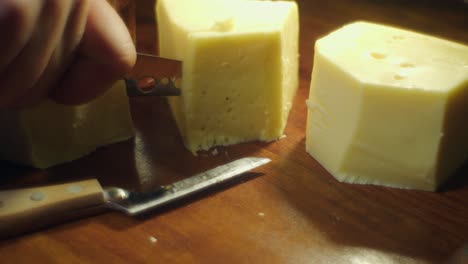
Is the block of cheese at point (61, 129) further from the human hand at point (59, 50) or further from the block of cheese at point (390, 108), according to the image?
the block of cheese at point (390, 108)

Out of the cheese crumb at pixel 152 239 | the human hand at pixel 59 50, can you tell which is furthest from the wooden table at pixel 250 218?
the human hand at pixel 59 50

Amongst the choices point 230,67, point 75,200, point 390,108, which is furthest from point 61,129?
point 390,108

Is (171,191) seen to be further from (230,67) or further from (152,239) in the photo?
(230,67)

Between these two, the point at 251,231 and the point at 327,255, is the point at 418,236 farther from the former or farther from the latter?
the point at 251,231

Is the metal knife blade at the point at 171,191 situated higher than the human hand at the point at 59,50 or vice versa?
the human hand at the point at 59,50

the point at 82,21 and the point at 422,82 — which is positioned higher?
the point at 82,21

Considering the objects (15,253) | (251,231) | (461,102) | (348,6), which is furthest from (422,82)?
(348,6)
